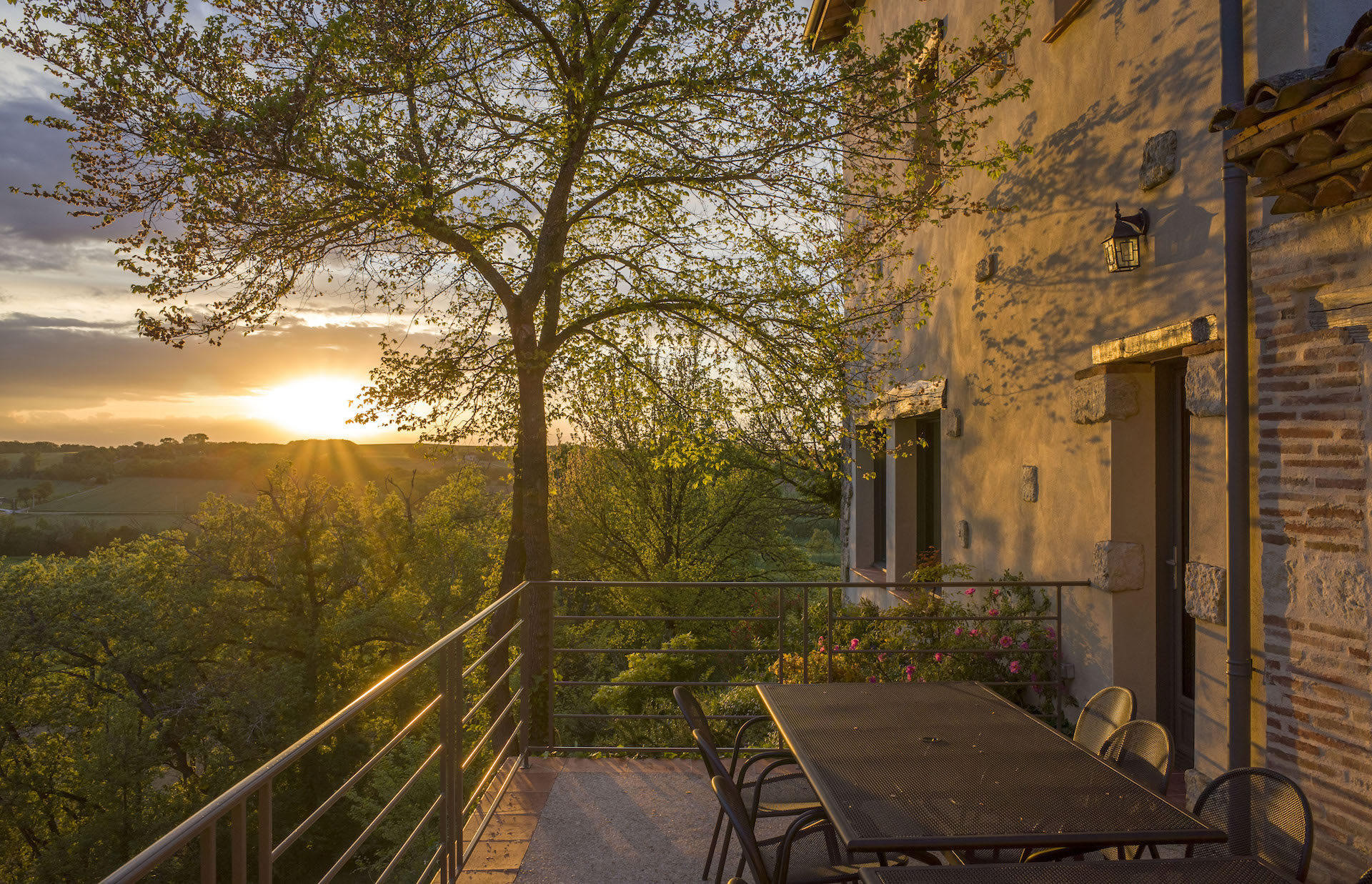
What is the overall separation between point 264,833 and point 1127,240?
4508 mm

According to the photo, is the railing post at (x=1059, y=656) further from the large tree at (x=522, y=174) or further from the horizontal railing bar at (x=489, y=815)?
the horizontal railing bar at (x=489, y=815)

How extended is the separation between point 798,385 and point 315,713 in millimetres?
18385

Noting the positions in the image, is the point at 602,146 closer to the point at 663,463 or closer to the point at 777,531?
the point at 663,463

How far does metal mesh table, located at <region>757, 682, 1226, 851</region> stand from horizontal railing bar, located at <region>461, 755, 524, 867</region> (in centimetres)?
145

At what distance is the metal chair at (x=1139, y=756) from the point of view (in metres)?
2.47

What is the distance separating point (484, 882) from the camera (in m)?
3.15

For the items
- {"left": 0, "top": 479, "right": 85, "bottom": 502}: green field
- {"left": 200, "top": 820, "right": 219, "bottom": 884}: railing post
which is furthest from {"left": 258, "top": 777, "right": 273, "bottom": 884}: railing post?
{"left": 0, "top": 479, "right": 85, "bottom": 502}: green field

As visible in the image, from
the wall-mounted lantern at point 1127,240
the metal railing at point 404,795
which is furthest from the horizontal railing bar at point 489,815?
the wall-mounted lantern at point 1127,240

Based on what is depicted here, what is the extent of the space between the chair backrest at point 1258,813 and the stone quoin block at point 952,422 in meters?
4.46

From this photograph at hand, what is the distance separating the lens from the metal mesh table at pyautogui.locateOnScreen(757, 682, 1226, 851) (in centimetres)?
189

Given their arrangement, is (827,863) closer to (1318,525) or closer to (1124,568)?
(1318,525)

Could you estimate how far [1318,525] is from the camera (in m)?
2.95

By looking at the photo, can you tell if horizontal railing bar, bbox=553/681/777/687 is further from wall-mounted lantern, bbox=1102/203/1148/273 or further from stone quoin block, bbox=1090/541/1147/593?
wall-mounted lantern, bbox=1102/203/1148/273

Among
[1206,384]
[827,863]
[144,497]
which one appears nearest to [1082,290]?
[1206,384]
